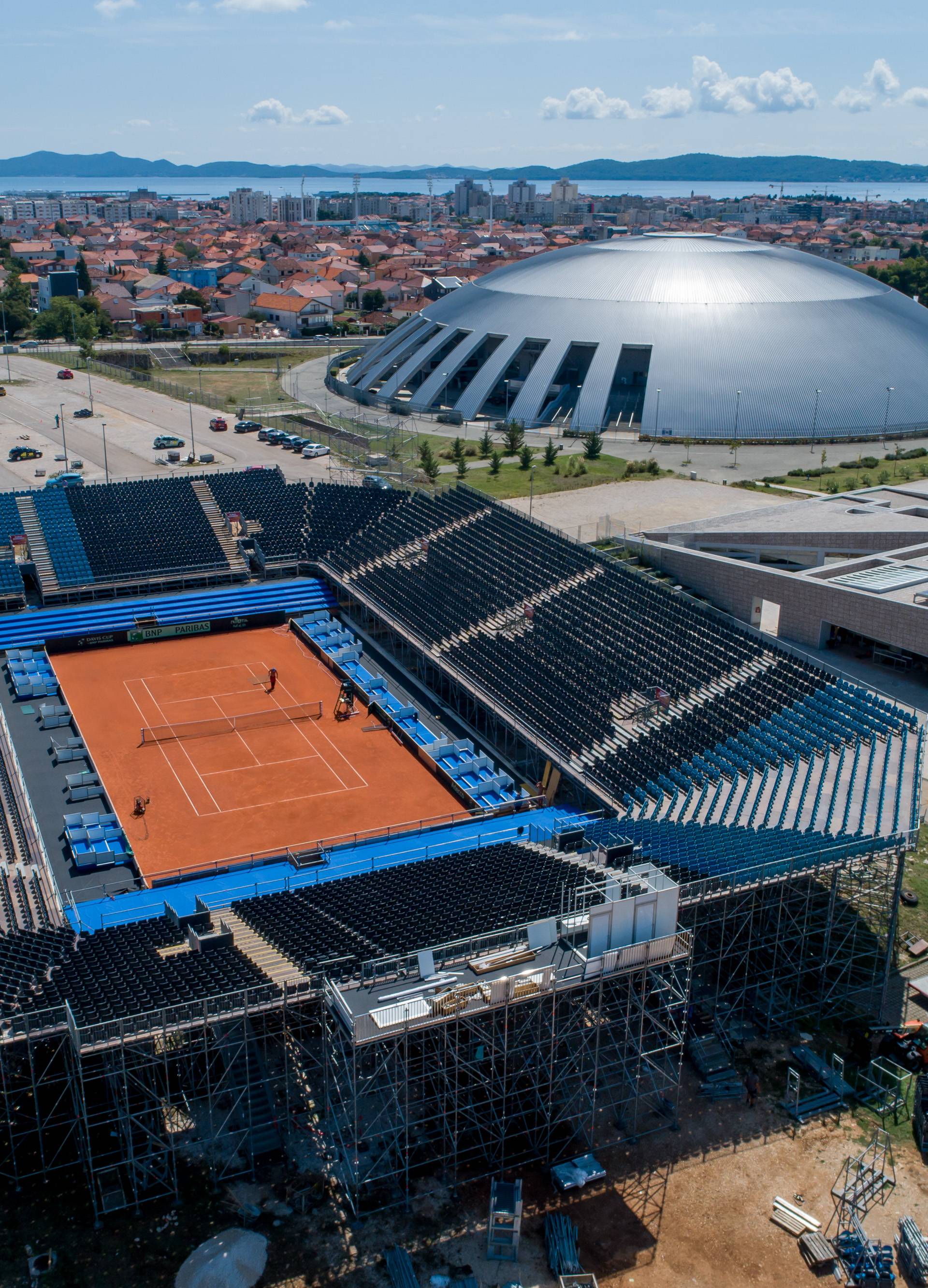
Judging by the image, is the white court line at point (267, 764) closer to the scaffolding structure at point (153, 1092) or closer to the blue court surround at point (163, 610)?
the blue court surround at point (163, 610)

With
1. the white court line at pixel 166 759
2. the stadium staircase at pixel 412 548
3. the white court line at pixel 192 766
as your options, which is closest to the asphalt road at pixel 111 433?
the stadium staircase at pixel 412 548

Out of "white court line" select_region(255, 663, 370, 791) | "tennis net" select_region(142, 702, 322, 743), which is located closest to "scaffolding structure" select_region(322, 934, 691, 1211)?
"white court line" select_region(255, 663, 370, 791)

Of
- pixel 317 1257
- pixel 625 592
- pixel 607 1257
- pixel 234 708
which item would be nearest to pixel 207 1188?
pixel 317 1257

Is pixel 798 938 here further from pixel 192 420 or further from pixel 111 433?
pixel 192 420

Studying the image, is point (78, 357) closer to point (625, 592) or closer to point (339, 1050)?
point (625, 592)

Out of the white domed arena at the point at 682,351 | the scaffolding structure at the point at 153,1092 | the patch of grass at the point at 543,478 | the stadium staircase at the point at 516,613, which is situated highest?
the white domed arena at the point at 682,351
